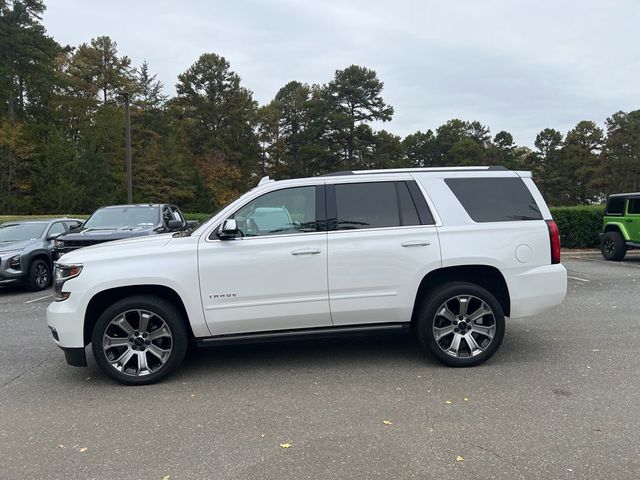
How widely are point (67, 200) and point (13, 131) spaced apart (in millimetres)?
6848

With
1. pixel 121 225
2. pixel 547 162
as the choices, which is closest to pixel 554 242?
pixel 121 225

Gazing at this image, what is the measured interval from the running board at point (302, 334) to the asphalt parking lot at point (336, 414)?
373 mm

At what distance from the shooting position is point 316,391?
4430 millimetres

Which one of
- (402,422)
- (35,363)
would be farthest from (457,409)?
(35,363)

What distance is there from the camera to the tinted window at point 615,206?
44.9 feet

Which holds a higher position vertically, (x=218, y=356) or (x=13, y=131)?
(x=13, y=131)

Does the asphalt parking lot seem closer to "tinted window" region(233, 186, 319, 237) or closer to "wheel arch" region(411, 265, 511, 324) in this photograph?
"wheel arch" region(411, 265, 511, 324)

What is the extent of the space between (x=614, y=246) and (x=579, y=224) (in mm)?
3339

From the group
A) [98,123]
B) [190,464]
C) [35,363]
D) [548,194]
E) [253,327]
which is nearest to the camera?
[190,464]

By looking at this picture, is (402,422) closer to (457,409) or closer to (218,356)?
(457,409)

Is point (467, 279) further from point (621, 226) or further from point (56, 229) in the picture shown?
point (621, 226)

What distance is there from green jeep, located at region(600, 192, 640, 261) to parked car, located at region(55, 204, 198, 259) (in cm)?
1130

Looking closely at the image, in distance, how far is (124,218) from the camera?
10.8m

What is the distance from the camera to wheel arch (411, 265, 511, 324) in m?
5.01
